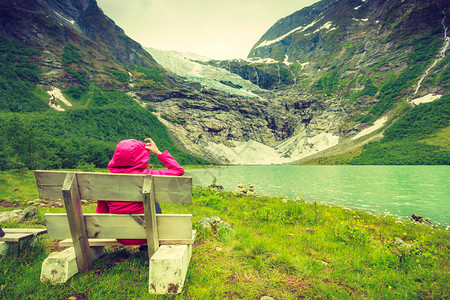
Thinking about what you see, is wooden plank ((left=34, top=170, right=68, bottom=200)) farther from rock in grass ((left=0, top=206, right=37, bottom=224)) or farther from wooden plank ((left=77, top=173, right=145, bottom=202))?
rock in grass ((left=0, top=206, right=37, bottom=224))

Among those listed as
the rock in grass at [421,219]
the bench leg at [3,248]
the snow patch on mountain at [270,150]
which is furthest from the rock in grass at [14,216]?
the snow patch on mountain at [270,150]

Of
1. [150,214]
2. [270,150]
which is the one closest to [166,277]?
[150,214]

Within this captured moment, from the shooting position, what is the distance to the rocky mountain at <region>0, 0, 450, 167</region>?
398 ft

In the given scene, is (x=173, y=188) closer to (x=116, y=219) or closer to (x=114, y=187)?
(x=114, y=187)

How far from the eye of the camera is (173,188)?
10.5 feet

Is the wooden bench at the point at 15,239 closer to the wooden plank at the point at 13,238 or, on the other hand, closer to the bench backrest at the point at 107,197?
the wooden plank at the point at 13,238

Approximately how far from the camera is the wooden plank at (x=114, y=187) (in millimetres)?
3152

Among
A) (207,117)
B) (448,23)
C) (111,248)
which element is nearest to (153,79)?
(207,117)

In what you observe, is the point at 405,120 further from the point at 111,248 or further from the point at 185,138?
the point at 111,248

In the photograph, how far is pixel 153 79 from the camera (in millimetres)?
169500

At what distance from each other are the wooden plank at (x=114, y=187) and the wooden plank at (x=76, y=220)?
0.11m

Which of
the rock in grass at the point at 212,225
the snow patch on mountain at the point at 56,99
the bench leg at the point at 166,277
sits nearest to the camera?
the bench leg at the point at 166,277

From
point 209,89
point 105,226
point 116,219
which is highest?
point 209,89

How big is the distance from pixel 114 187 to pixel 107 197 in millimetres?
227
